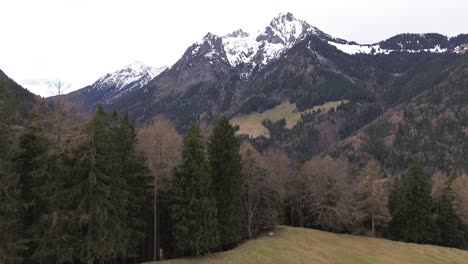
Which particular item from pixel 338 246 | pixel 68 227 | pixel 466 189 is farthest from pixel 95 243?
pixel 466 189

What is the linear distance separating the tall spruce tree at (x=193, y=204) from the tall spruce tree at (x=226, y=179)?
374 centimetres

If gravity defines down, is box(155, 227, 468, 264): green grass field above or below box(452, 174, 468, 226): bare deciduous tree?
below

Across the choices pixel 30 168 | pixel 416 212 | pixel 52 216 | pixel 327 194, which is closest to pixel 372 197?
pixel 416 212

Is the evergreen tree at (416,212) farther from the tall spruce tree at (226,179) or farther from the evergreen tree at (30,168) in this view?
the evergreen tree at (30,168)

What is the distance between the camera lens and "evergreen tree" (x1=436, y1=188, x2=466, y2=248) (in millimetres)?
83062

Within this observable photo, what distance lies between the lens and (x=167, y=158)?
48625mm

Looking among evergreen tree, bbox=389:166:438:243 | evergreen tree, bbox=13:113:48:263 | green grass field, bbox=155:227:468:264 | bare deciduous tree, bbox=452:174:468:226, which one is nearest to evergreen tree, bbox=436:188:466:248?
bare deciduous tree, bbox=452:174:468:226

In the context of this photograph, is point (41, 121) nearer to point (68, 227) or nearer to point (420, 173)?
point (68, 227)

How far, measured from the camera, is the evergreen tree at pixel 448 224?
8306 cm

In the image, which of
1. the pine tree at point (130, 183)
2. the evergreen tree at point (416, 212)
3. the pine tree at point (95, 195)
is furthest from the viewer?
the evergreen tree at point (416, 212)

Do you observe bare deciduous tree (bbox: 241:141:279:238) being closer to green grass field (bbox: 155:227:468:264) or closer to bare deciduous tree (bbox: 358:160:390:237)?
green grass field (bbox: 155:227:468:264)

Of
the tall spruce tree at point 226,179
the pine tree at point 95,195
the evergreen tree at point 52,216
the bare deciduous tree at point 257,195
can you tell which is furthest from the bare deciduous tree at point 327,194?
the evergreen tree at point 52,216

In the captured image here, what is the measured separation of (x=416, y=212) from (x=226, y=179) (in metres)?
44.0

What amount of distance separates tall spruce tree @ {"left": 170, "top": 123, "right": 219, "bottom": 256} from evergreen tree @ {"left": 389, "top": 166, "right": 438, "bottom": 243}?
46.5 metres
